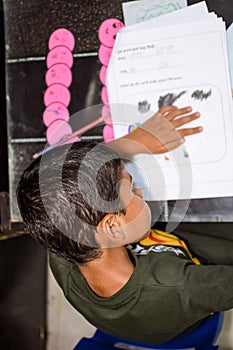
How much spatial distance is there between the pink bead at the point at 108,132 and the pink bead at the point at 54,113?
0.09m

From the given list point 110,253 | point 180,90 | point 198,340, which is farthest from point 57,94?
point 198,340

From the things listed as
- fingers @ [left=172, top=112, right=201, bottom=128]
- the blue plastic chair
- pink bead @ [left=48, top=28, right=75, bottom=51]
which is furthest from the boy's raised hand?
the blue plastic chair

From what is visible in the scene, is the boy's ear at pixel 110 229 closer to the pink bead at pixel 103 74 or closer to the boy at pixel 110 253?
the boy at pixel 110 253

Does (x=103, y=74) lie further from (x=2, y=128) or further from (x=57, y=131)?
(x=2, y=128)

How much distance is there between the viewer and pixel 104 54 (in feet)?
3.43

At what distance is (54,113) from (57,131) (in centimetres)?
4

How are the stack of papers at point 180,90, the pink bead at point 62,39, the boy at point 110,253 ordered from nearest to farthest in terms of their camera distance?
the boy at point 110,253, the stack of papers at point 180,90, the pink bead at point 62,39

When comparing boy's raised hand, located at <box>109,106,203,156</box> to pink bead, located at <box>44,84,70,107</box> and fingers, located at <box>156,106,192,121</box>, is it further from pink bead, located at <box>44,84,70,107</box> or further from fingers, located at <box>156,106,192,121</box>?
pink bead, located at <box>44,84,70,107</box>

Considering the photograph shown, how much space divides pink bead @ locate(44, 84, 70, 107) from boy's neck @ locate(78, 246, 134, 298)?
1.28 ft

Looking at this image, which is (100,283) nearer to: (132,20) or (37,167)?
(37,167)

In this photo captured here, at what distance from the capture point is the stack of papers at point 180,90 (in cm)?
95

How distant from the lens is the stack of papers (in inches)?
37.5

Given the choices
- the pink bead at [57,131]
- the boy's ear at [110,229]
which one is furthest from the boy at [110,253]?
the pink bead at [57,131]

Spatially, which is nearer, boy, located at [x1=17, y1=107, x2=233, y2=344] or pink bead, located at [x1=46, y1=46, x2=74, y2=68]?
boy, located at [x1=17, y1=107, x2=233, y2=344]
